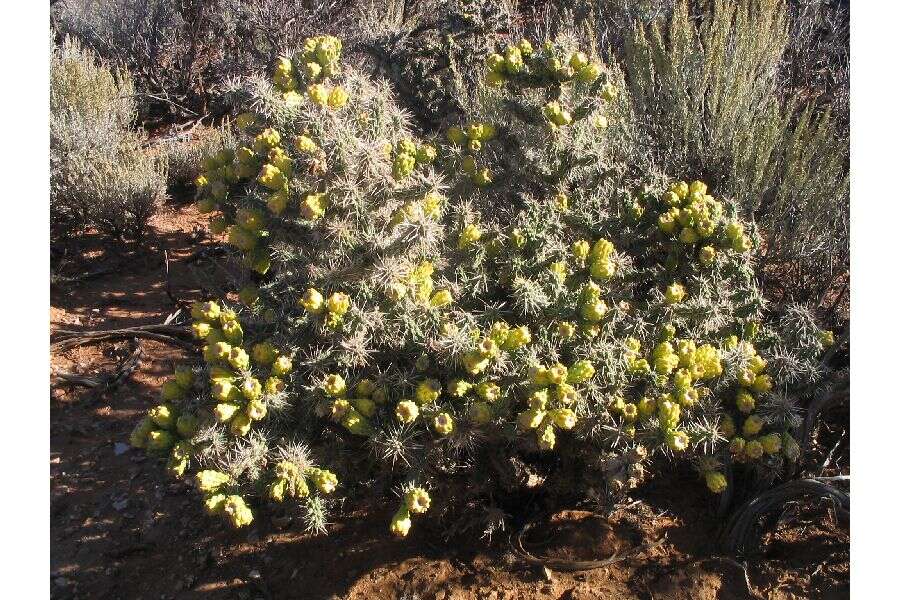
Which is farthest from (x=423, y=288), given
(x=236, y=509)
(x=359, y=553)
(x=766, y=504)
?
(x=766, y=504)

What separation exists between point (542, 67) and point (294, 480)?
1795 mm

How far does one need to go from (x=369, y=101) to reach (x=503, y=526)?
157cm

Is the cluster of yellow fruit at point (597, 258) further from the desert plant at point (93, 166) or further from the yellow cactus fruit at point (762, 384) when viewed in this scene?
the desert plant at point (93, 166)

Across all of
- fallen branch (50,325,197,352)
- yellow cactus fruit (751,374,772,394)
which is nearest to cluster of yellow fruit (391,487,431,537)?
yellow cactus fruit (751,374,772,394)

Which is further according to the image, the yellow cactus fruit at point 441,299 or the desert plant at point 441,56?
the desert plant at point 441,56

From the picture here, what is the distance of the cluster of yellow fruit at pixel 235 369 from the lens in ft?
7.17

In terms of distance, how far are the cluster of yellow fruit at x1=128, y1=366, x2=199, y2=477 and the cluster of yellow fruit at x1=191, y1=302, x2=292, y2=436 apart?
0.37 feet

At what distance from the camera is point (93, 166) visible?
181 inches

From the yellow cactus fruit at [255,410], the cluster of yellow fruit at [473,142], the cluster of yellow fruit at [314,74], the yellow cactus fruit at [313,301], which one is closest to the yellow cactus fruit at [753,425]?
the cluster of yellow fruit at [473,142]

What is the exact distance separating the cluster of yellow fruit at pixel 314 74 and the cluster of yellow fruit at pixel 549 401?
1.10m

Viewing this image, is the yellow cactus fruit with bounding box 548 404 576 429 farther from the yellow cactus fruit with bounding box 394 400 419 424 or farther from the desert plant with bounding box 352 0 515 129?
the desert plant with bounding box 352 0 515 129

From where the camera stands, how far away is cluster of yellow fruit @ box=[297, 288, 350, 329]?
88.0 inches

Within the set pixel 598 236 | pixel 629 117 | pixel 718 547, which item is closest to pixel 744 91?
pixel 629 117

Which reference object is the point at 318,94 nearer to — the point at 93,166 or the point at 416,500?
the point at 416,500
